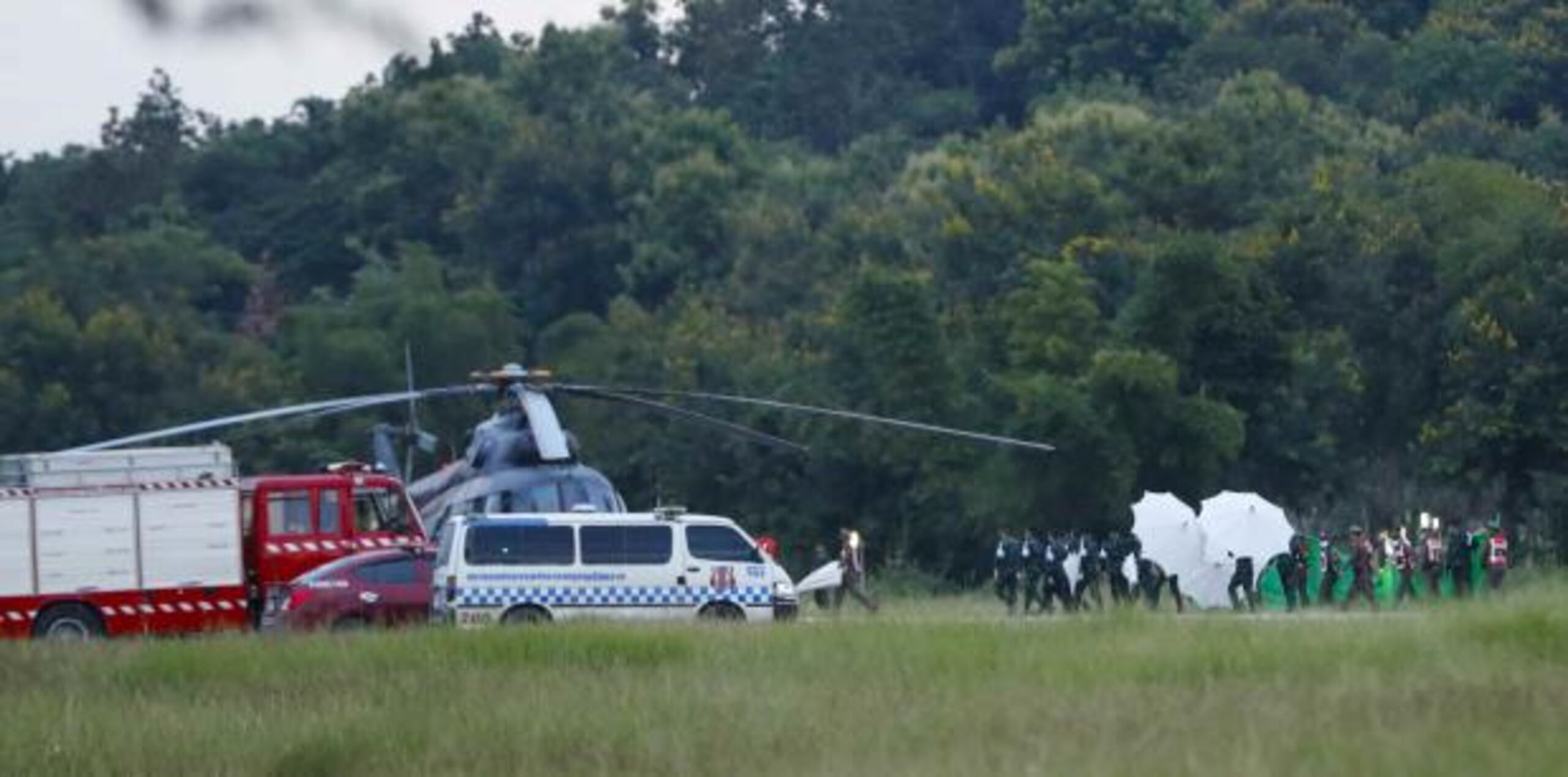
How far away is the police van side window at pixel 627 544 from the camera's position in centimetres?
3312

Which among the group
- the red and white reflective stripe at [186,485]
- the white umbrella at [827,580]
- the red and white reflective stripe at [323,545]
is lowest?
the white umbrella at [827,580]

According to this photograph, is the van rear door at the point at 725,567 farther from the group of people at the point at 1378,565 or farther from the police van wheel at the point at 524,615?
the group of people at the point at 1378,565

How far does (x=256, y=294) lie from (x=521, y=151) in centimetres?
754

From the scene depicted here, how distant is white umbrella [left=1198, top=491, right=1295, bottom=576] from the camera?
1489 inches

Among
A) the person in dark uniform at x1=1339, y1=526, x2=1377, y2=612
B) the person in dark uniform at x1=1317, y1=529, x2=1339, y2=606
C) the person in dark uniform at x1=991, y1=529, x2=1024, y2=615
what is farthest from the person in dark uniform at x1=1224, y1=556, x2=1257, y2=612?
the person in dark uniform at x1=991, y1=529, x2=1024, y2=615

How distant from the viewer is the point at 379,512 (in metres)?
37.3

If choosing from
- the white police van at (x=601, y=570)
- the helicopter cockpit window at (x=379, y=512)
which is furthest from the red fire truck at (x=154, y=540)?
the white police van at (x=601, y=570)

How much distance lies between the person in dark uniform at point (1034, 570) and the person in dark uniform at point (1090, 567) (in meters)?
0.47

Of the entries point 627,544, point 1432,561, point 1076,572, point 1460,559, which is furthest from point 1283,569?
point 627,544

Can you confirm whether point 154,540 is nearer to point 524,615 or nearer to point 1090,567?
point 524,615

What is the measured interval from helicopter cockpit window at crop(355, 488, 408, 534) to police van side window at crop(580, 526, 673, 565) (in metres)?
4.84

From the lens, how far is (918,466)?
55938 millimetres

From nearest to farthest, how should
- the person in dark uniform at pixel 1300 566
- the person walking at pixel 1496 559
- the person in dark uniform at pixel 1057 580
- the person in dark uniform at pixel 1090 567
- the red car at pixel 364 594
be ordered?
the red car at pixel 364 594
the person walking at pixel 1496 559
the person in dark uniform at pixel 1300 566
the person in dark uniform at pixel 1057 580
the person in dark uniform at pixel 1090 567

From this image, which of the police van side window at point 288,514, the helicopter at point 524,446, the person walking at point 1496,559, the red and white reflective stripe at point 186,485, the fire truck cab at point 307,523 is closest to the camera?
the helicopter at point 524,446
